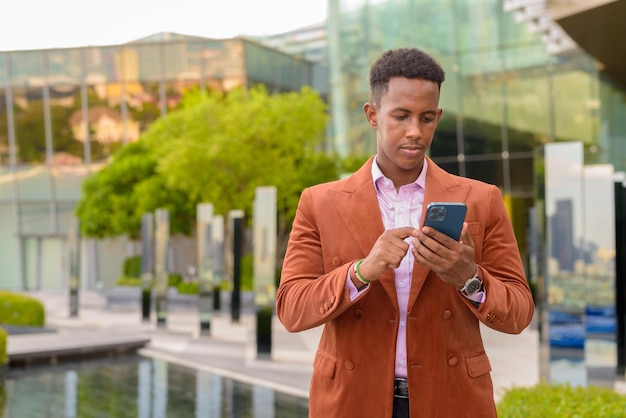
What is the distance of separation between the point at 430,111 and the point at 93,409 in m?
8.17

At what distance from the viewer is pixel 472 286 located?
2.43m

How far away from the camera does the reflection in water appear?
9625 mm

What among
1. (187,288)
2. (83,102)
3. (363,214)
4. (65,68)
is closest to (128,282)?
(187,288)

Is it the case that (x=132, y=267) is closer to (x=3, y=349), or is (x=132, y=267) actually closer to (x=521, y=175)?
(x=521, y=175)

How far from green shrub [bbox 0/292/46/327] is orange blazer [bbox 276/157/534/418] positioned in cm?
1720

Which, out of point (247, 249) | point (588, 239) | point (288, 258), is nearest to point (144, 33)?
point (288, 258)

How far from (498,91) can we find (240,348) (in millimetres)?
14599

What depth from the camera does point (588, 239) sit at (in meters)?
9.52

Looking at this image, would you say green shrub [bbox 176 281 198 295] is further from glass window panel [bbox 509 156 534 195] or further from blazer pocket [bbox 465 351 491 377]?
blazer pocket [bbox 465 351 491 377]

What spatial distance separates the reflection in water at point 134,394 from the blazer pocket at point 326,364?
6.86m

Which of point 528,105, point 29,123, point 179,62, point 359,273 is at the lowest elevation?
point 359,273

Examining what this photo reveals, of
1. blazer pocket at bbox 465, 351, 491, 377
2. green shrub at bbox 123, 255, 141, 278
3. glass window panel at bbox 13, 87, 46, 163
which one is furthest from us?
glass window panel at bbox 13, 87, 46, 163

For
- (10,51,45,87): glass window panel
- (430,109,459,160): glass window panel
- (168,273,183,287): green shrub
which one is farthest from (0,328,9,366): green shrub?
(10,51,45,87): glass window panel

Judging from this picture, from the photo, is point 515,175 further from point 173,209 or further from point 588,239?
point 588,239
